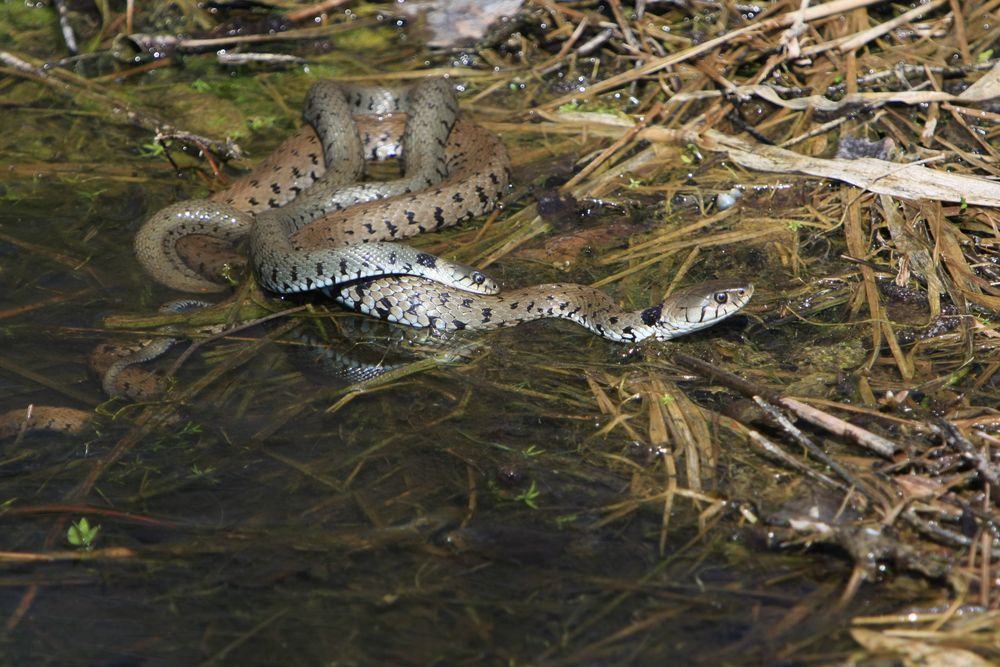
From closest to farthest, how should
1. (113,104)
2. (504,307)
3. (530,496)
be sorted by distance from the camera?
(530,496), (504,307), (113,104)

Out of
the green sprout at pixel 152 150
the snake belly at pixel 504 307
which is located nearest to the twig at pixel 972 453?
the snake belly at pixel 504 307

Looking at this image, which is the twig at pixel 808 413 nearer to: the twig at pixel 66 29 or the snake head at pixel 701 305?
the snake head at pixel 701 305

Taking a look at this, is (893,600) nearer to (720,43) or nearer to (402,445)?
(402,445)

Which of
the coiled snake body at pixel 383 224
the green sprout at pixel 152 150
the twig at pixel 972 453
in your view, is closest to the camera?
the twig at pixel 972 453

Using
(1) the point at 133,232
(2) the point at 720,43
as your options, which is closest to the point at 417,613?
(1) the point at 133,232

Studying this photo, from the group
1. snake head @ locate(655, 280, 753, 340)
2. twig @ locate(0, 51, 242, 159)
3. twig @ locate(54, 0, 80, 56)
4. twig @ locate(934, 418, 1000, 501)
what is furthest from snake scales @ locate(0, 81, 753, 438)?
twig @ locate(54, 0, 80, 56)

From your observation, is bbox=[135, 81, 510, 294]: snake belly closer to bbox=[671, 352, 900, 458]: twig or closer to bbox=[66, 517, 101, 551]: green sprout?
bbox=[671, 352, 900, 458]: twig

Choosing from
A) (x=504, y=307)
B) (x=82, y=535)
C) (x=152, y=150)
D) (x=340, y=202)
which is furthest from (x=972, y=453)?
(x=152, y=150)

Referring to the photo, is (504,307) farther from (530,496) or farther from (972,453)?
(972,453)
